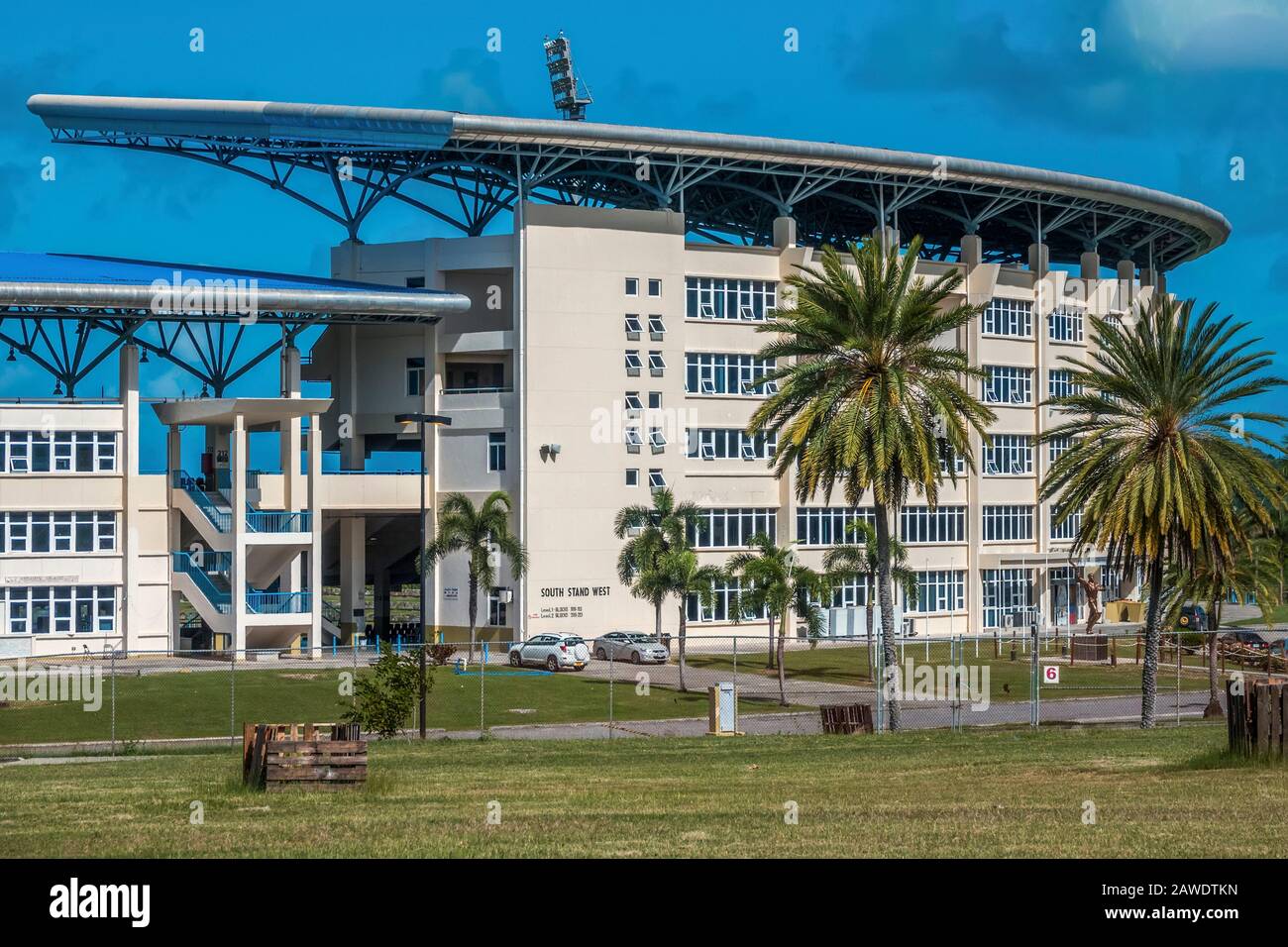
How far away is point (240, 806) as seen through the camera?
20469 millimetres

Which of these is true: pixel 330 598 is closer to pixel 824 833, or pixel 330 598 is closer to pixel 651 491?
pixel 651 491

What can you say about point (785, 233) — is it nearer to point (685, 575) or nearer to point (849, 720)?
point (685, 575)

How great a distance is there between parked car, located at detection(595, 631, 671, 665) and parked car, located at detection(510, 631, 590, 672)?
150cm

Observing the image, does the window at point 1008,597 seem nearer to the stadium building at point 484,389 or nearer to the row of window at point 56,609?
the stadium building at point 484,389

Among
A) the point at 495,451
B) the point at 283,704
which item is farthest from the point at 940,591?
the point at 283,704

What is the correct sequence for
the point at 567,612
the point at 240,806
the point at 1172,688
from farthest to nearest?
the point at 567,612, the point at 1172,688, the point at 240,806

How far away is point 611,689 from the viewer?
4094 cm

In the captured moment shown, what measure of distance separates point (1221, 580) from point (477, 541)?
106ft

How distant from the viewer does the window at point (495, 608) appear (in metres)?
72.2

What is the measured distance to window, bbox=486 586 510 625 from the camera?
7219 cm

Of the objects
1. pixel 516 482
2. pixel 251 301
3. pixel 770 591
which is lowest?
pixel 770 591

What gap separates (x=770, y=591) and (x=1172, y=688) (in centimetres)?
1479

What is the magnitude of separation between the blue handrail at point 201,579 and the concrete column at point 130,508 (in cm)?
164
